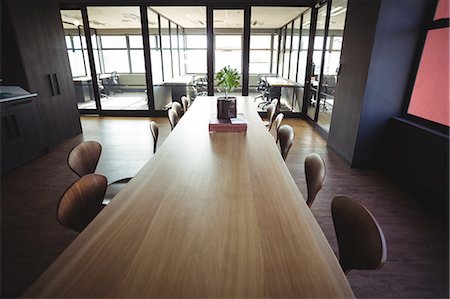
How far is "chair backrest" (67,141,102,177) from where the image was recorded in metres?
1.73

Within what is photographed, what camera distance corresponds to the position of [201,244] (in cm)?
92

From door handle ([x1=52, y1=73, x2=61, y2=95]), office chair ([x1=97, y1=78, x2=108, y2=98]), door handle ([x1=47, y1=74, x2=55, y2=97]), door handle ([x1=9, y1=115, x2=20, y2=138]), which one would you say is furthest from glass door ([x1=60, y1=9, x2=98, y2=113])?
door handle ([x1=9, y1=115, x2=20, y2=138])

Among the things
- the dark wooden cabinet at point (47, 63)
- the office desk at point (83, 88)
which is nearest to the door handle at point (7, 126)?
the dark wooden cabinet at point (47, 63)

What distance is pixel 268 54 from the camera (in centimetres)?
933

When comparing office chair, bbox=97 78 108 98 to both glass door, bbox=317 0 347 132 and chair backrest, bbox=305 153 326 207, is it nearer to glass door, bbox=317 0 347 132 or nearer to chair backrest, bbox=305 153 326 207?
glass door, bbox=317 0 347 132

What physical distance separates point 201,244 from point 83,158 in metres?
1.35

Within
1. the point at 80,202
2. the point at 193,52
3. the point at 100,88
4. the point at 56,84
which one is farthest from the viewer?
the point at 193,52

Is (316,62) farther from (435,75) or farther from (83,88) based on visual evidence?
(83,88)

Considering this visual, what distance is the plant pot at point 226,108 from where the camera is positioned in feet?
7.80

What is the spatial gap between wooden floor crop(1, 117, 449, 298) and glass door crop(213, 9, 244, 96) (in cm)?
277

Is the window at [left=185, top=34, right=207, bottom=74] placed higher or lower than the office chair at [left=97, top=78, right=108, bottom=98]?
higher

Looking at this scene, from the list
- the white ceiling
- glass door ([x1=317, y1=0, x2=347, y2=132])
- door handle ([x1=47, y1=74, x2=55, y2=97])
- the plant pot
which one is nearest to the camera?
the plant pot

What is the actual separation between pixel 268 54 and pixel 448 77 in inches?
293

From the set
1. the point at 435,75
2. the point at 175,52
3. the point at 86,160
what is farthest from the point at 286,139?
the point at 175,52
